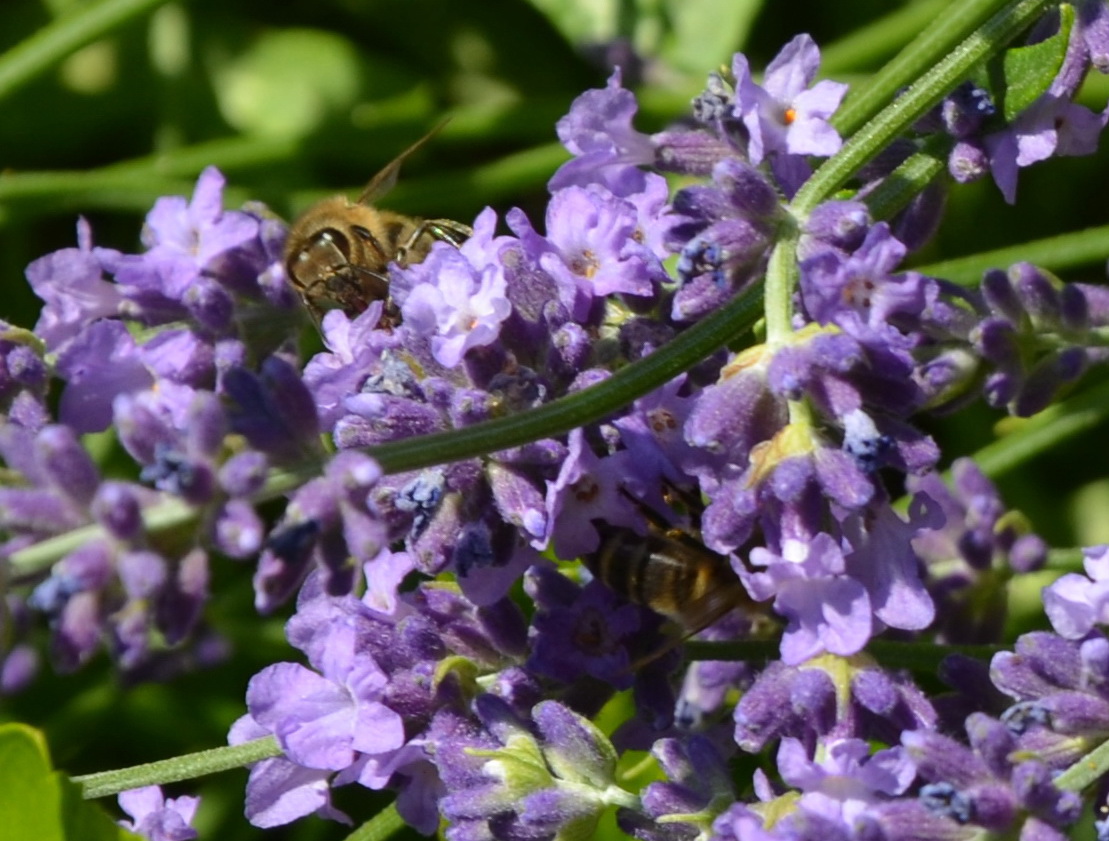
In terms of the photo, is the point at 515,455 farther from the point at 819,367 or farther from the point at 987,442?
the point at 987,442

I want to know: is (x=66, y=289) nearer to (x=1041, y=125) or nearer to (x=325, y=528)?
(x=325, y=528)

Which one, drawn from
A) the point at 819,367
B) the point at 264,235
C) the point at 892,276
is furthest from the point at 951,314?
the point at 264,235

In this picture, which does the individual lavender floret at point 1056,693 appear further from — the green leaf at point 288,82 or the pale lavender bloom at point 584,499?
the green leaf at point 288,82

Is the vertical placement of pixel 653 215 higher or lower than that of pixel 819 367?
higher

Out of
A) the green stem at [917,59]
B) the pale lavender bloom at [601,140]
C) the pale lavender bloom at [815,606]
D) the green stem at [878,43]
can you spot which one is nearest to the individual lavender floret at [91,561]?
the pale lavender bloom at [815,606]

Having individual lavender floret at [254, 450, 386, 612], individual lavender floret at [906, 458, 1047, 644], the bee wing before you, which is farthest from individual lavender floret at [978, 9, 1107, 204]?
the bee wing

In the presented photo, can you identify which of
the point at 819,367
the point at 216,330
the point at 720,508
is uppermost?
the point at 216,330
